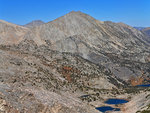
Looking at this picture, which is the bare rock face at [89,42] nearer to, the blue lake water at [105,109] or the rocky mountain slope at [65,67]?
the rocky mountain slope at [65,67]

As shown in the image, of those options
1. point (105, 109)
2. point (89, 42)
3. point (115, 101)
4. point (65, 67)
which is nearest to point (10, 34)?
point (89, 42)

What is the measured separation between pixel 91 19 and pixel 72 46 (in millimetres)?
48183

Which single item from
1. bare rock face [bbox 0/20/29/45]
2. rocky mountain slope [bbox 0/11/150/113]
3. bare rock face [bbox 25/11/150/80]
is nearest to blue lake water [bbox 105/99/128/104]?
rocky mountain slope [bbox 0/11/150/113]

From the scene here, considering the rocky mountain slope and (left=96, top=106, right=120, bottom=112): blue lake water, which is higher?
the rocky mountain slope

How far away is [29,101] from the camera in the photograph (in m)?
31.9

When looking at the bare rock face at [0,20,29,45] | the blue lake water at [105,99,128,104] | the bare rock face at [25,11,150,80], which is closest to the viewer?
the blue lake water at [105,99,128,104]

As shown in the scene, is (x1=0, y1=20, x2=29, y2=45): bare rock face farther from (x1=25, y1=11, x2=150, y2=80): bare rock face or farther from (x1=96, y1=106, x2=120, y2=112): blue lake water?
(x1=96, y1=106, x2=120, y2=112): blue lake water

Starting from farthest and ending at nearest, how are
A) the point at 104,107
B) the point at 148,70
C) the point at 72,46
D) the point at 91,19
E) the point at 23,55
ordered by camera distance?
the point at 91,19
the point at 72,46
the point at 148,70
the point at 23,55
the point at 104,107

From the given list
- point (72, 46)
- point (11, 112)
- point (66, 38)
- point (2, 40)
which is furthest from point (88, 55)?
point (11, 112)

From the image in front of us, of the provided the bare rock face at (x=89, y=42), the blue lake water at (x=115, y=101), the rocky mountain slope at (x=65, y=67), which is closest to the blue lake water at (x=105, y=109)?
the rocky mountain slope at (x=65, y=67)

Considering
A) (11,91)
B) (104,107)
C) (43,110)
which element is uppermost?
(11,91)

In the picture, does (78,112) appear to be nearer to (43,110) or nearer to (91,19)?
(43,110)

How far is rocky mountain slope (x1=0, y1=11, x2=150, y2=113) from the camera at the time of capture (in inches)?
1390

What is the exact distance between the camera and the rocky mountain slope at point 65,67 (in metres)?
35.3
